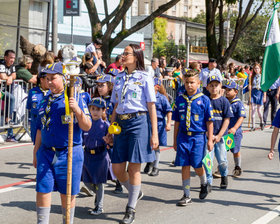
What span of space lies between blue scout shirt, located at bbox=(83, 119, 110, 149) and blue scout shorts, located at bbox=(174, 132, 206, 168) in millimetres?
1084

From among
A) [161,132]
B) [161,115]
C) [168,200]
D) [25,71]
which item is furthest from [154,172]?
[25,71]

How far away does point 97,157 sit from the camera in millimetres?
6246

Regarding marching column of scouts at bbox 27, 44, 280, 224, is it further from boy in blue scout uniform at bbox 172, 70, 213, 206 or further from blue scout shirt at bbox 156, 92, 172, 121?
blue scout shirt at bbox 156, 92, 172, 121

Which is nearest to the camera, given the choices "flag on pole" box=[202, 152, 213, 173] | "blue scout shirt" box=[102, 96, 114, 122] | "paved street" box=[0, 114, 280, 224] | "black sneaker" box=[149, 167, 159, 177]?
"paved street" box=[0, 114, 280, 224]

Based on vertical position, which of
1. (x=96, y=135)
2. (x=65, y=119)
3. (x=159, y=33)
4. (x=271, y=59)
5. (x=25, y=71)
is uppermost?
(x=159, y=33)

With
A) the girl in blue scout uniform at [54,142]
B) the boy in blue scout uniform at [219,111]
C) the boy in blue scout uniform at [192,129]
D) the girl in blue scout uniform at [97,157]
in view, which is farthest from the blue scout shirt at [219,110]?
the girl in blue scout uniform at [54,142]

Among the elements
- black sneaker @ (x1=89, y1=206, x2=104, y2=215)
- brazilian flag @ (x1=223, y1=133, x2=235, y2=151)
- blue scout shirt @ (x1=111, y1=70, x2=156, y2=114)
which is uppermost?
blue scout shirt @ (x1=111, y1=70, x2=156, y2=114)

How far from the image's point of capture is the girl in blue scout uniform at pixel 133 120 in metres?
5.66

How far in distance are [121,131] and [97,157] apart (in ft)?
2.30

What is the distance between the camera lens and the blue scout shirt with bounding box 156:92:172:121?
28.0 feet

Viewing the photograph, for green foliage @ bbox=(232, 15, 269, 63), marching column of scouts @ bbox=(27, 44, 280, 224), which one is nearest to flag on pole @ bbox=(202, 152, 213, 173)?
marching column of scouts @ bbox=(27, 44, 280, 224)

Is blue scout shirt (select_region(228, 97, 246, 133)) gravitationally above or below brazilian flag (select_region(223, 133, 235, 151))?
above

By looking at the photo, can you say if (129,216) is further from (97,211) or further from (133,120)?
(133,120)

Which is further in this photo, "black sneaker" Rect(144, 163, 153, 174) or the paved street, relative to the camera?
"black sneaker" Rect(144, 163, 153, 174)
